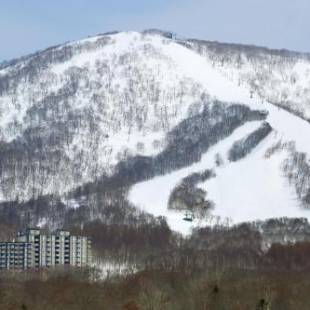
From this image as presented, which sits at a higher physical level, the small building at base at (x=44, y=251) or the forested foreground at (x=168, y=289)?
the small building at base at (x=44, y=251)

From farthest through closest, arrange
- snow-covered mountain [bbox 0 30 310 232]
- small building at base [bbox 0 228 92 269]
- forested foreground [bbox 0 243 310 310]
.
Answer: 1. snow-covered mountain [bbox 0 30 310 232]
2. small building at base [bbox 0 228 92 269]
3. forested foreground [bbox 0 243 310 310]

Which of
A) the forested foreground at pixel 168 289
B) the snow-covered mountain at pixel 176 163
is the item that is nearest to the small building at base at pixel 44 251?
the forested foreground at pixel 168 289

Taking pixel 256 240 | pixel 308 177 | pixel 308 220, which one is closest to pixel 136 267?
pixel 256 240

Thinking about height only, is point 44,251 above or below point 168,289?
above

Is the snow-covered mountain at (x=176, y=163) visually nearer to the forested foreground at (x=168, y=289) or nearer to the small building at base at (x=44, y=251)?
the small building at base at (x=44, y=251)

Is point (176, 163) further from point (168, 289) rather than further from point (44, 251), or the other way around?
point (168, 289)

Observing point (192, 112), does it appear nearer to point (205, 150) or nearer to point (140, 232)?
point (205, 150)

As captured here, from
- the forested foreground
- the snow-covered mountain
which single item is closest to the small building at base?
the forested foreground

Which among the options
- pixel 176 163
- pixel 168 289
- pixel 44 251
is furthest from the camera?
pixel 176 163

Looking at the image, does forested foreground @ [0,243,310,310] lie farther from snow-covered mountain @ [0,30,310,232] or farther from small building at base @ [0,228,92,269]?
snow-covered mountain @ [0,30,310,232]

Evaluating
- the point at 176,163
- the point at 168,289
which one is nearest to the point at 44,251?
the point at 176,163
